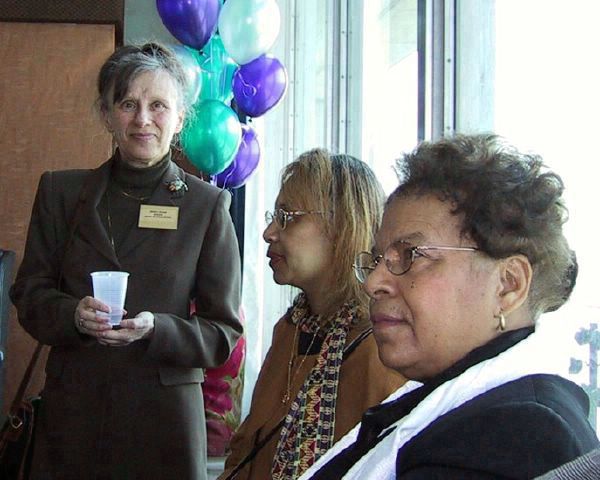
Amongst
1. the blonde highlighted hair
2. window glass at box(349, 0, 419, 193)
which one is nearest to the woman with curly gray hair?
the blonde highlighted hair

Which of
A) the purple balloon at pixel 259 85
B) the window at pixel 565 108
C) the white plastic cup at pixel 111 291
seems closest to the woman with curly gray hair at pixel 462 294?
the window at pixel 565 108

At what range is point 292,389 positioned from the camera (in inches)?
79.3

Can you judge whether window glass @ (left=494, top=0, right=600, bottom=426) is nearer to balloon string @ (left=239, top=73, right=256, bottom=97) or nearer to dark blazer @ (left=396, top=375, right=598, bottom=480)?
dark blazer @ (left=396, top=375, right=598, bottom=480)

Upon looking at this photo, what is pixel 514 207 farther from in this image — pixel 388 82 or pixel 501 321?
pixel 388 82

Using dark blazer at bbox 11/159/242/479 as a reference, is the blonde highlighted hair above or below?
above

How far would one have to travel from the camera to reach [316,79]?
17.2 feet

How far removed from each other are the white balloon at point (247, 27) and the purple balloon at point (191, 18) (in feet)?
0.22

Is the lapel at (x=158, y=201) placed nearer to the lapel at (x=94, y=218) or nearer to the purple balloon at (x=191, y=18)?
the lapel at (x=94, y=218)

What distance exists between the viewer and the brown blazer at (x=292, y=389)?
1.79 meters

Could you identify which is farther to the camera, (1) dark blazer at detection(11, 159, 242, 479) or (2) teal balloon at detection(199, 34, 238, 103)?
(2) teal balloon at detection(199, 34, 238, 103)

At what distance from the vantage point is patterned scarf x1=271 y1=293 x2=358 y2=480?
1833 mm

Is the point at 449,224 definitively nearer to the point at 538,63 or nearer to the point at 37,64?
the point at 538,63

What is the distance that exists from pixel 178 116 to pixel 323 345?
88cm

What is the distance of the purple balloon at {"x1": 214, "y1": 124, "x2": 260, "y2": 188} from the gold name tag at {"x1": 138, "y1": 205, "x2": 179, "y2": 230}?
2.16 m
